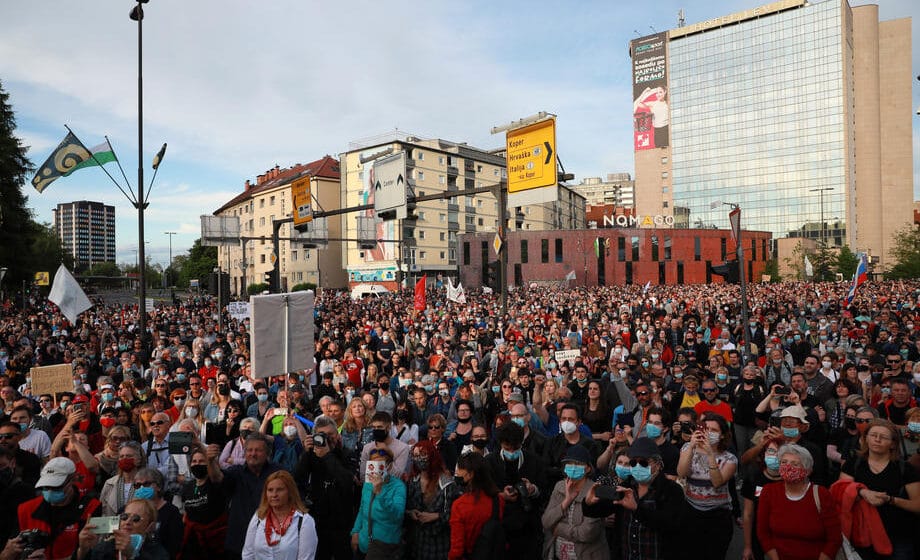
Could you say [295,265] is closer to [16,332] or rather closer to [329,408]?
[16,332]

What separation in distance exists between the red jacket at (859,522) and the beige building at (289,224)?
219 ft

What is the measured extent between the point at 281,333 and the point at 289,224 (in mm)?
70323

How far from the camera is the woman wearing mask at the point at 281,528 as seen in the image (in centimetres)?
401

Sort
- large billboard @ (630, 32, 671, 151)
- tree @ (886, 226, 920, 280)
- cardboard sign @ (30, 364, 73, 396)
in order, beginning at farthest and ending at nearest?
large billboard @ (630, 32, 671, 151)
tree @ (886, 226, 920, 280)
cardboard sign @ (30, 364, 73, 396)

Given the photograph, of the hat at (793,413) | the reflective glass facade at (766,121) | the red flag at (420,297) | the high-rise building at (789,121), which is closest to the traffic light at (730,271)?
the hat at (793,413)

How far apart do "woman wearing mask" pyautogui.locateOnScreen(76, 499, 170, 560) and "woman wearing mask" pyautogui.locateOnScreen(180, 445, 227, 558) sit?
64cm

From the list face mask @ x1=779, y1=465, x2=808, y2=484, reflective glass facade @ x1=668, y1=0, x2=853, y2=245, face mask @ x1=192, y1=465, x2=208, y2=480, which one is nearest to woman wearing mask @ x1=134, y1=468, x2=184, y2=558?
face mask @ x1=192, y1=465, x2=208, y2=480

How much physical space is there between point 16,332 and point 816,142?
106 metres

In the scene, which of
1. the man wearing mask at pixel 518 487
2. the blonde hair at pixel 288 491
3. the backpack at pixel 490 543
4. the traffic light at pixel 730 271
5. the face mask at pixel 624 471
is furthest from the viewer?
the traffic light at pixel 730 271

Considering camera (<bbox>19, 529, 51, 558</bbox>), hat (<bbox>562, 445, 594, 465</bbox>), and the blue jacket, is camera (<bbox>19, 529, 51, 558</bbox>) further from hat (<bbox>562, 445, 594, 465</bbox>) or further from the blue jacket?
hat (<bbox>562, 445, 594, 465</bbox>)

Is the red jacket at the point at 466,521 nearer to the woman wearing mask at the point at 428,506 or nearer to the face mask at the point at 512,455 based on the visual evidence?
the woman wearing mask at the point at 428,506

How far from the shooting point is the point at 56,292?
13289 mm

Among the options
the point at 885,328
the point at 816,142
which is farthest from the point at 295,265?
the point at 816,142

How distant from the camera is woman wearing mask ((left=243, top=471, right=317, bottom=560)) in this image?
4.01 metres
